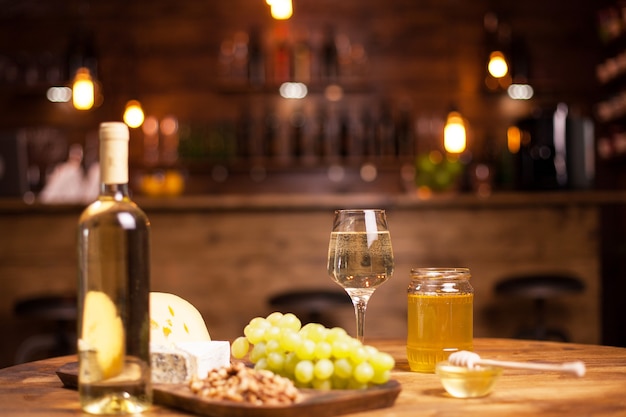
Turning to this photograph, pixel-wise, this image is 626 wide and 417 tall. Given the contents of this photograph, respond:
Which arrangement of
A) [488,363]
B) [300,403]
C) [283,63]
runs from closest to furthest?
1. [300,403]
2. [488,363]
3. [283,63]

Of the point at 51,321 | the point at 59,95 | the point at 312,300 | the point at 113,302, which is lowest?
the point at 51,321

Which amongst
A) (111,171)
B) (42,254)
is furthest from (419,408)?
(42,254)

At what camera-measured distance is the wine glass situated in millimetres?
1157

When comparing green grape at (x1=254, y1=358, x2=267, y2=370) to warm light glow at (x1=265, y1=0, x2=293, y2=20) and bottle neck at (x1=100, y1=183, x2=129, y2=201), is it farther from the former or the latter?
warm light glow at (x1=265, y1=0, x2=293, y2=20)

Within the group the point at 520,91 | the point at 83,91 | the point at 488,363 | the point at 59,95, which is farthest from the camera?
the point at 59,95

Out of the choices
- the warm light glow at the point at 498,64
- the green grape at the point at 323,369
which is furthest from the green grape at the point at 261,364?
the warm light glow at the point at 498,64

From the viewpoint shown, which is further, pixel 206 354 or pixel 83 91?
pixel 83 91

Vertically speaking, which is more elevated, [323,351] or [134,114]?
[134,114]

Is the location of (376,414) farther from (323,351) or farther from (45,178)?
(45,178)

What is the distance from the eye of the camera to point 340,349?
93 centimetres

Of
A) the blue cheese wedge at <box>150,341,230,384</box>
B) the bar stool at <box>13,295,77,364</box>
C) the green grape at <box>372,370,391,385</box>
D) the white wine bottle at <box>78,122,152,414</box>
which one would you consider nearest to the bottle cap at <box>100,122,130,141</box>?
the white wine bottle at <box>78,122,152,414</box>

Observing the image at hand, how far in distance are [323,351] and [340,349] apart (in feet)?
0.07

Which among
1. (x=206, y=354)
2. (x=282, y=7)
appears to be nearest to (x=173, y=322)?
(x=206, y=354)

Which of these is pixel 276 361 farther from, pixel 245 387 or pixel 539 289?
pixel 539 289
